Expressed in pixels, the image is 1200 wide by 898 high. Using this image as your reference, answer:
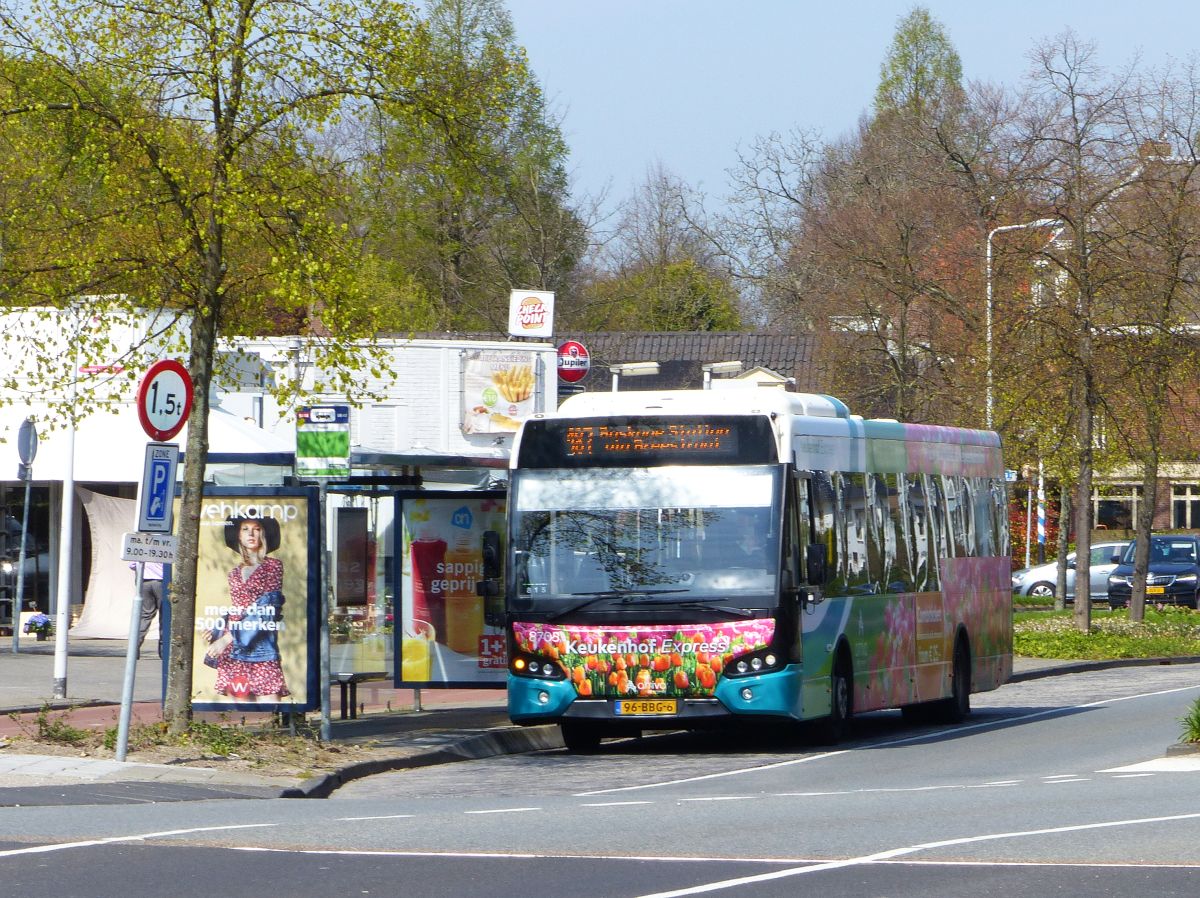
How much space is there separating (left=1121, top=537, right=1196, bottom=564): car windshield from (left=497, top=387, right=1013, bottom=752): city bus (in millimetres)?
29363

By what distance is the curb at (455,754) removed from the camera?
14070 mm

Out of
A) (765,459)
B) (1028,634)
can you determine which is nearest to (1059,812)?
(765,459)

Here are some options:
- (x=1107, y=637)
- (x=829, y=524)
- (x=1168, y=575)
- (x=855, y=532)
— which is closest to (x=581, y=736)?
(x=829, y=524)

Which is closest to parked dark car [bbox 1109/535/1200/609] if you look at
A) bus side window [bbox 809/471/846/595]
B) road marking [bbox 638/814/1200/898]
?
bus side window [bbox 809/471/846/595]

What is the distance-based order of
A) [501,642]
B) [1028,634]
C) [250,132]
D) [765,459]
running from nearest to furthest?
[250,132]
[765,459]
[501,642]
[1028,634]

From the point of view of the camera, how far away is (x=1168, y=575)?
4466 centimetres

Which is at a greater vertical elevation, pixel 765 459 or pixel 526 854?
pixel 765 459

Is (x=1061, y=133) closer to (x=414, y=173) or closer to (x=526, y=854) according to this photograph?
(x=414, y=173)

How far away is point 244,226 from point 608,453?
3702 mm

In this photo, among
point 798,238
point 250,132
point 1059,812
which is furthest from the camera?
point 798,238

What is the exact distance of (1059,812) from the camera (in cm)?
1180

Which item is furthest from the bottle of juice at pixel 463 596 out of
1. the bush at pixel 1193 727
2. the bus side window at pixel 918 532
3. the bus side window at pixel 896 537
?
Answer: the bush at pixel 1193 727

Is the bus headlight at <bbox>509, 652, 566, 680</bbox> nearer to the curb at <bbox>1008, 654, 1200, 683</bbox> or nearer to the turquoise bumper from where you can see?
the turquoise bumper

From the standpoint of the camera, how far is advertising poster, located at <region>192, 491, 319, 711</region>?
1619cm
